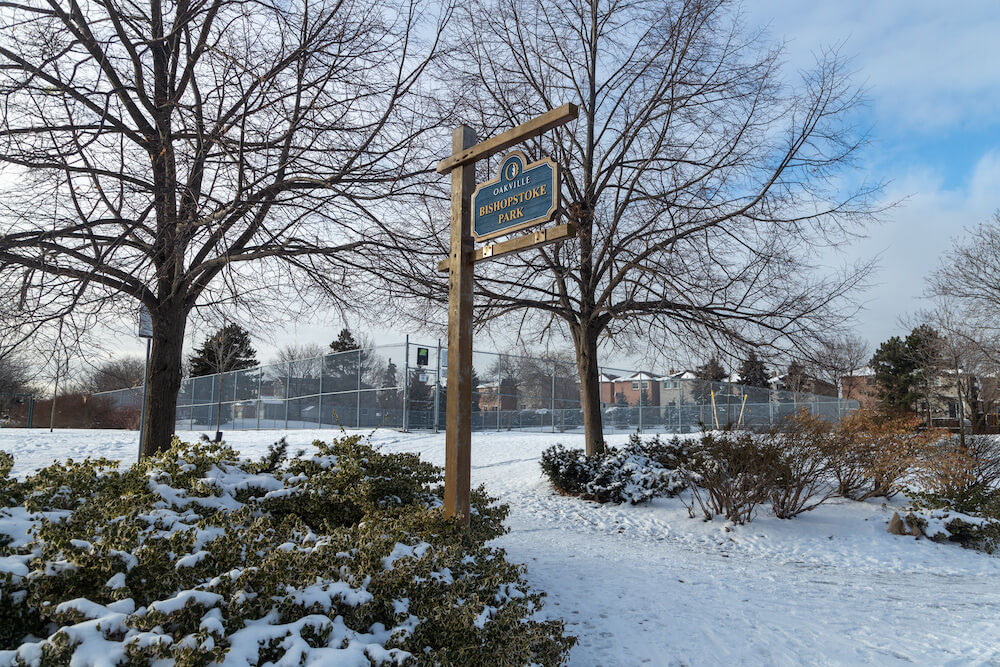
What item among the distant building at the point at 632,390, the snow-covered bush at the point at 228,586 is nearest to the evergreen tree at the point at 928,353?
the distant building at the point at 632,390

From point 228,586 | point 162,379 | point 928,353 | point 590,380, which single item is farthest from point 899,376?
point 228,586

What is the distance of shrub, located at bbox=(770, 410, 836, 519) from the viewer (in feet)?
26.5

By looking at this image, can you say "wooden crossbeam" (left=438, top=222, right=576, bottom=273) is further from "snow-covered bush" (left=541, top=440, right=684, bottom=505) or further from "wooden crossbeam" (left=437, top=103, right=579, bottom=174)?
"snow-covered bush" (left=541, top=440, right=684, bottom=505)

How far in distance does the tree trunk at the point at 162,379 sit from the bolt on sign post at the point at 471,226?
Answer: 11.5ft

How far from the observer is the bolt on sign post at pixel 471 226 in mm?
4473

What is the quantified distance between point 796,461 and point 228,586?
301 inches

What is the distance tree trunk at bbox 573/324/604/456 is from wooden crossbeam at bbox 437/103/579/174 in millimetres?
5919

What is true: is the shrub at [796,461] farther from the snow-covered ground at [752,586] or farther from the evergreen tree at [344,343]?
the evergreen tree at [344,343]

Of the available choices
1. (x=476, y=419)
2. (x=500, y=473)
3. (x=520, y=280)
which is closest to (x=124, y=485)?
(x=520, y=280)

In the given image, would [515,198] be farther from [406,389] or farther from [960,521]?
[406,389]

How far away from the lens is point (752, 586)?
209 inches

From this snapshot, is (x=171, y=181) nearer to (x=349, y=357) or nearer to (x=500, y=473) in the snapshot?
(x=500, y=473)

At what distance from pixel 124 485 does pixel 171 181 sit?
8.38 feet

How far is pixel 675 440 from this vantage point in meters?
10.0
